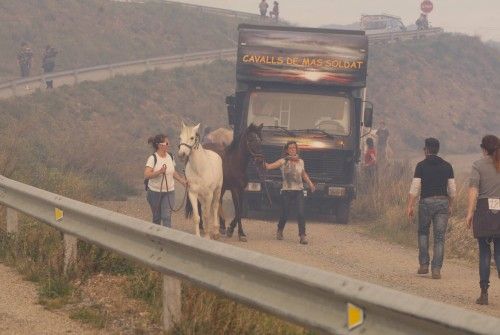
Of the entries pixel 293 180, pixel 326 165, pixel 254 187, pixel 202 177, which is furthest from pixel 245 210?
pixel 202 177

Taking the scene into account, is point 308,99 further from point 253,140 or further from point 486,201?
point 486,201

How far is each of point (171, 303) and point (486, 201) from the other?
5.18 m

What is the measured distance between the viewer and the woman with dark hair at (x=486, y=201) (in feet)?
35.8

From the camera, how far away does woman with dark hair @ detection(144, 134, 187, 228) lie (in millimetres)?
13445

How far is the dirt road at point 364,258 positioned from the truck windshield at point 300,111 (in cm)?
198

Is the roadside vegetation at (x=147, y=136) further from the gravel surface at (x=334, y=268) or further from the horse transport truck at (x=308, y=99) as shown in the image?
the horse transport truck at (x=308, y=99)

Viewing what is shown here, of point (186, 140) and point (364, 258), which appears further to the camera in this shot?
point (364, 258)

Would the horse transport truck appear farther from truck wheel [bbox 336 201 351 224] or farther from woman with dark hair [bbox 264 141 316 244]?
woman with dark hair [bbox 264 141 316 244]

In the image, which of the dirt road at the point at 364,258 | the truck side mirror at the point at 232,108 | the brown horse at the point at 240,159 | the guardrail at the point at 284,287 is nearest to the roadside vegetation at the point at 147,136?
the guardrail at the point at 284,287

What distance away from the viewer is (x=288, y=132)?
19641 millimetres

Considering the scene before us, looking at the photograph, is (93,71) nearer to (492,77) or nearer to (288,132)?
(288,132)

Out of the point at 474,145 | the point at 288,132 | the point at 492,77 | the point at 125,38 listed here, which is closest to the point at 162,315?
the point at 288,132

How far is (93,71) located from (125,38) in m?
16.1

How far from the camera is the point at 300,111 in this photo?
19766 mm
